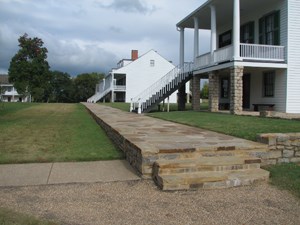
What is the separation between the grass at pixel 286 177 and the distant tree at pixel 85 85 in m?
79.0

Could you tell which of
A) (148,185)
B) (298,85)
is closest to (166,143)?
(148,185)

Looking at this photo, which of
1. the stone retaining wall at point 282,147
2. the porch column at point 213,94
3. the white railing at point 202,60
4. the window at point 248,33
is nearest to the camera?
the stone retaining wall at point 282,147

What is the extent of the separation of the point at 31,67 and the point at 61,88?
29946mm

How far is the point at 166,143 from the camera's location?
6.87m

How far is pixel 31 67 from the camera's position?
5988cm

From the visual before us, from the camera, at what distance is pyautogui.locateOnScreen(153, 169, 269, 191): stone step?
5.17m

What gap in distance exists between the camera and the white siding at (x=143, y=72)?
47.6m

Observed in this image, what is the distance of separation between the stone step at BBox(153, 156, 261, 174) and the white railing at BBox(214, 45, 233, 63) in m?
11.8

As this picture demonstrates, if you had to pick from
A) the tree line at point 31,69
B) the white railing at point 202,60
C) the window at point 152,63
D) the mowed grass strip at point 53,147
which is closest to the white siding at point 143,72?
the window at point 152,63

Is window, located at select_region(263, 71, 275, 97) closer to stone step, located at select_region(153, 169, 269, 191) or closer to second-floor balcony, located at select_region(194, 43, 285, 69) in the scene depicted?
second-floor balcony, located at select_region(194, 43, 285, 69)

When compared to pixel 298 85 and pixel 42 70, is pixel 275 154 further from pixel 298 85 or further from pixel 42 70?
pixel 42 70

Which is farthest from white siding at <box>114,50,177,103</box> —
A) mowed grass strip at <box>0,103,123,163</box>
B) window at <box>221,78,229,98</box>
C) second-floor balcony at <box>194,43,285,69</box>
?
mowed grass strip at <box>0,103,123,163</box>

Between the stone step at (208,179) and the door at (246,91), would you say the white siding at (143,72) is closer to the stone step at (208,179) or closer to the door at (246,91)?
the door at (246,91)

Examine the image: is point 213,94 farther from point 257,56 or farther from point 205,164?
point 205,164
